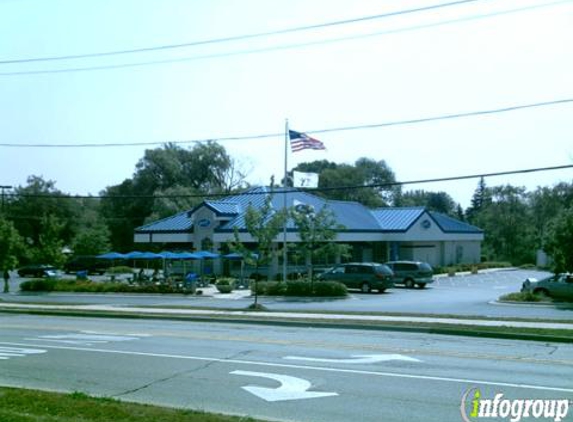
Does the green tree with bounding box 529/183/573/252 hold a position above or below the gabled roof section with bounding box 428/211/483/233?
above

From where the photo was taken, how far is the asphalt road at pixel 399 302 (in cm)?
2648

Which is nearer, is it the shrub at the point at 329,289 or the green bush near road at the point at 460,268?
the shrub at the point at 329,289

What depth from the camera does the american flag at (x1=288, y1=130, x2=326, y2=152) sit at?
3428 cm

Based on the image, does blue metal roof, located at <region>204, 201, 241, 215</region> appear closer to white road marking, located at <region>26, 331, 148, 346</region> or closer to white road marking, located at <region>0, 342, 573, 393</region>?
Answer: white road marking, located at <region>26, 331, 148, 346</region>

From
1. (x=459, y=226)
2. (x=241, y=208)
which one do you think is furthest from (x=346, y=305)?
(x=459, y=226)

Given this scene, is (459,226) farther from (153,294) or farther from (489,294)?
(153,294)

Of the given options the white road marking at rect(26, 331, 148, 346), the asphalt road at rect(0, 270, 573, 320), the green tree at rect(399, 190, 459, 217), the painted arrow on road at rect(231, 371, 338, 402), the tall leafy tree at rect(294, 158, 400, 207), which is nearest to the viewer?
the painted arrow on road at rect(231, 371, 338, 402)

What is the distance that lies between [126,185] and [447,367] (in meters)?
84.7

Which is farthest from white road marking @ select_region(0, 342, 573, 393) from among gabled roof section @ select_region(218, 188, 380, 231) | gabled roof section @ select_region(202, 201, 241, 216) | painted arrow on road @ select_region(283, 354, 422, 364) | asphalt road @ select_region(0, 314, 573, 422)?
gabled roof section @ select_region(202, 201, 241, 216)

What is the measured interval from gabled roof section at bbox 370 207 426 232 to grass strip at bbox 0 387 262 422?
5074 centimetres

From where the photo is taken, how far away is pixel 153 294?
38.8m

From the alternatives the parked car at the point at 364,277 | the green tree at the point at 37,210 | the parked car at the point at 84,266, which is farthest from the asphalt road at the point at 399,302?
the green tree at the point at 37,210

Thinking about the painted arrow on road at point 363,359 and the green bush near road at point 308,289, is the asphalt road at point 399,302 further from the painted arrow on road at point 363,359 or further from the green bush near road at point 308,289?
the painted arrow on road at point 363,359

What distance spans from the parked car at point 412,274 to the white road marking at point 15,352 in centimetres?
3299
